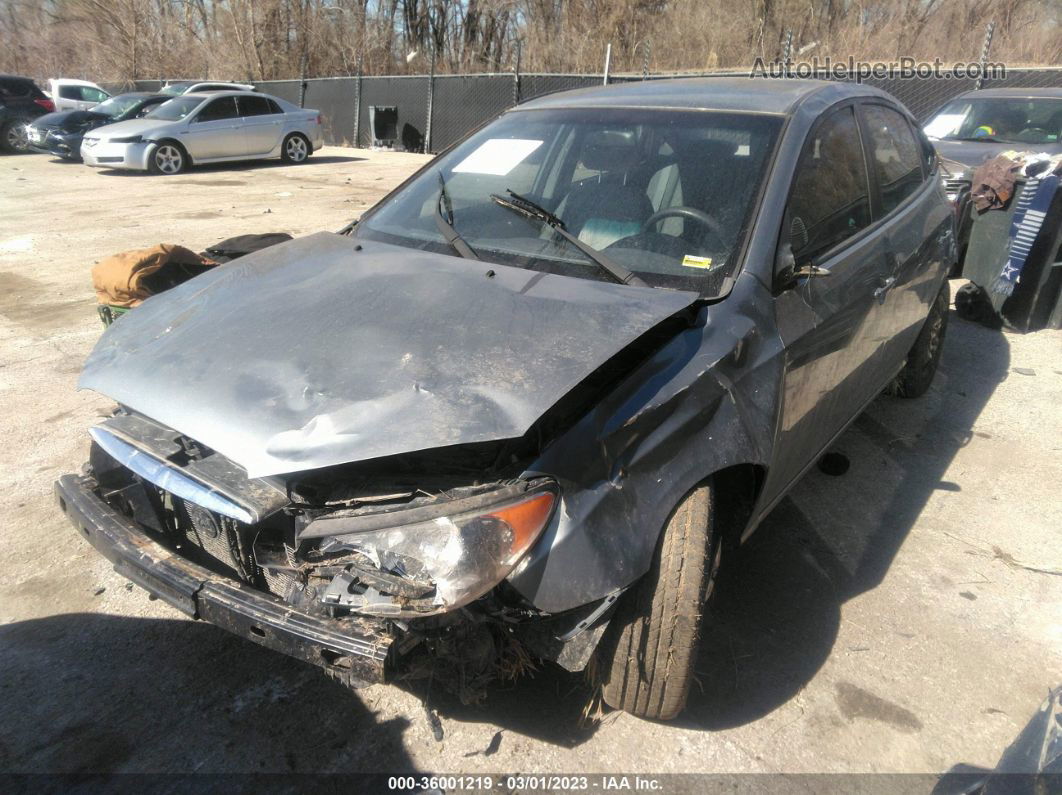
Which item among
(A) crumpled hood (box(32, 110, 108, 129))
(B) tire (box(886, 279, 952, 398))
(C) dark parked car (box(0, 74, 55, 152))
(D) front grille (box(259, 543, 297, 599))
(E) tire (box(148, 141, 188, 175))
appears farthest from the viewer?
(C) dark parked car (box(0, 74, 55, 152))

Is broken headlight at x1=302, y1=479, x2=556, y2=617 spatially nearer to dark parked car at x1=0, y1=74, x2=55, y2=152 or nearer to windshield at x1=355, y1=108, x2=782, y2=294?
windshield at x1=355, y1=108, x2=782, y2=294

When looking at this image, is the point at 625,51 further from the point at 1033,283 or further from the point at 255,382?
the point at 255,382

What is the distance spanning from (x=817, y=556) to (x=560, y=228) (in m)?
1.74

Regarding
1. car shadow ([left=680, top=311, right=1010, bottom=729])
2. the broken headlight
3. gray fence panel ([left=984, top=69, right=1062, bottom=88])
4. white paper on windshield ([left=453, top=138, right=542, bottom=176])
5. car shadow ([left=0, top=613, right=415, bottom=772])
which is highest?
gray fence panel ([left=984, top=69, right=1062, bottom=88])

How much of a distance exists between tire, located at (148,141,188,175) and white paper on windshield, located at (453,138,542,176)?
43.8 ft

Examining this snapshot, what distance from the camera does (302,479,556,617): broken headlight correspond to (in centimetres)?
181

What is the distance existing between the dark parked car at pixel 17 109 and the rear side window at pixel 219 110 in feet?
19.4

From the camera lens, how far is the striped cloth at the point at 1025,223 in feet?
18.9

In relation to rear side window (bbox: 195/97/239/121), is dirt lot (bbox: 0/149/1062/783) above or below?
below

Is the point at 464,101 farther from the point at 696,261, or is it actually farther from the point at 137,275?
the point at 696,261

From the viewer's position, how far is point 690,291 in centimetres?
247

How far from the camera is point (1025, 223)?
5.89 meters

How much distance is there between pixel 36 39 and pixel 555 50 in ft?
109

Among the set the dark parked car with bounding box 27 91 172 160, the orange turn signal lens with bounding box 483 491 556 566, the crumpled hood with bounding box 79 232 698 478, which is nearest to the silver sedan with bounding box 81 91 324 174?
the dark parked car with bounding box 27 91 172 160
